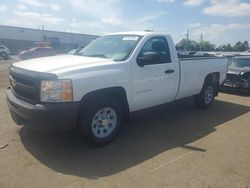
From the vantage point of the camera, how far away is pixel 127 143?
15.7 ft

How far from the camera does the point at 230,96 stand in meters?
9.68

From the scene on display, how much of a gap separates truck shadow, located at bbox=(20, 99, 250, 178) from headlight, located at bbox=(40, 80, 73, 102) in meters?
0.96

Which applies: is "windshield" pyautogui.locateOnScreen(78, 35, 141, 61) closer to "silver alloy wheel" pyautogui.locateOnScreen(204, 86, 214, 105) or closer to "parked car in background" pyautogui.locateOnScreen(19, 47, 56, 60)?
"silver alloy wheel" pyautogui.locateOnScreen(204, 86, 214, 105)

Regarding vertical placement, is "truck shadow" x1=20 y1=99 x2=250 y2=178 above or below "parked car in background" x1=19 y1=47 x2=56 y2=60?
below

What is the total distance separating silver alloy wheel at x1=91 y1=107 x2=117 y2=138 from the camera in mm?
4387

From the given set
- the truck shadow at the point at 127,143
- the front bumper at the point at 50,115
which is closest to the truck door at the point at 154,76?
the truck shadow at the point at 127,143

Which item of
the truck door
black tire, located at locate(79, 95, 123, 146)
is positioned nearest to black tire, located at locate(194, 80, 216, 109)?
the truck door

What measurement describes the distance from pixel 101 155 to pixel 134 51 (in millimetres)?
1970

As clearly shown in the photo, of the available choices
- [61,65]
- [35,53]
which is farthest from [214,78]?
[35,53]

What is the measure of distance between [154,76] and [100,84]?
4.51ft

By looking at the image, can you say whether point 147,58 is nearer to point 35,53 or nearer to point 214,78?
point 214,78

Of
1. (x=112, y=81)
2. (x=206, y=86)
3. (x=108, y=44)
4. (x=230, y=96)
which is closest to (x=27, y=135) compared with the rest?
(x=112, y=81)

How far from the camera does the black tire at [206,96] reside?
7227 millimetres

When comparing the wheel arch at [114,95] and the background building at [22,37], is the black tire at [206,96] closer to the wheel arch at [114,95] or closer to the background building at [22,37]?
the wheel arch at [114,95]
